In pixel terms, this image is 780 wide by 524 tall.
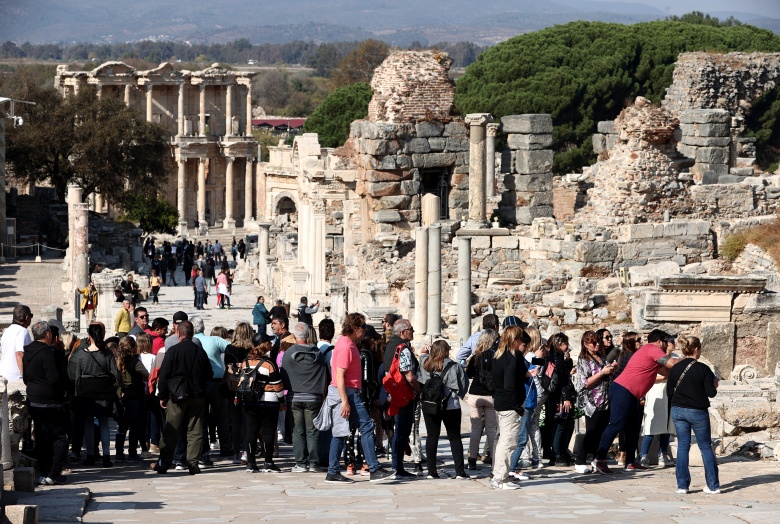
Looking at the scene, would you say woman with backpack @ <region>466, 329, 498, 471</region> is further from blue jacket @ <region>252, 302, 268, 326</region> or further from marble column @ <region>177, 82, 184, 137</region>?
marble column @ <region>177, 82, 184, 137</region>

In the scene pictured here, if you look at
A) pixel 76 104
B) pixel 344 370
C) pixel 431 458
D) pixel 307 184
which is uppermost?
pixel 76 104

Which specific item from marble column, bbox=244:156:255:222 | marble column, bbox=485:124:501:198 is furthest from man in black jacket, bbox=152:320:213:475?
marble column, bbox=244:156:255:222

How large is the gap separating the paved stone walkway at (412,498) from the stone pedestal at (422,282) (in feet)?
29.9

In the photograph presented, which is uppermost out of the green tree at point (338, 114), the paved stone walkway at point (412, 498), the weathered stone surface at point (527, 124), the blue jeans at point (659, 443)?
the green tree at point (338, 114)

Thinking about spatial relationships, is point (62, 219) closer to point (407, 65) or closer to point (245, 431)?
point (407, 65)

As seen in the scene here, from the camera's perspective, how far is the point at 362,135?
2466cm

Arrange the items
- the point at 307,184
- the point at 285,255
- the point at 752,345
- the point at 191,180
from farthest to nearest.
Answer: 1. the point at 191,180
2. the point at 285,255
3. the point at 307,184
4. the point at 752,345

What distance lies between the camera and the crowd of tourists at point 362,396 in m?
11.3

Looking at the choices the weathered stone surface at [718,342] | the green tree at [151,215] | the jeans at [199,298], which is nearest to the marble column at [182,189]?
the green tree at [151,215]

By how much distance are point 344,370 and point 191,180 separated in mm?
84413

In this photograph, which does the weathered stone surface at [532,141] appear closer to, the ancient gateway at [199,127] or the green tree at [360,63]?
the ancient gateway at [199,127]

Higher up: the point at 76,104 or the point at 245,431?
the point at 76,104

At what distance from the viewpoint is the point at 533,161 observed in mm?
27188

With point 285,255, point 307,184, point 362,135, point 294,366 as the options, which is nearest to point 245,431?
point 294,366
